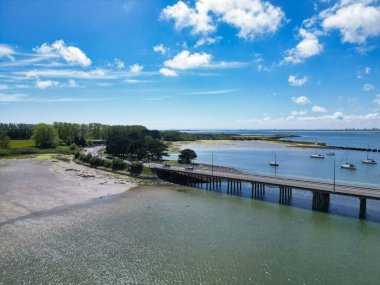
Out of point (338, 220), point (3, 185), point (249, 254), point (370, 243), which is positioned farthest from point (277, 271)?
point (3, 185)

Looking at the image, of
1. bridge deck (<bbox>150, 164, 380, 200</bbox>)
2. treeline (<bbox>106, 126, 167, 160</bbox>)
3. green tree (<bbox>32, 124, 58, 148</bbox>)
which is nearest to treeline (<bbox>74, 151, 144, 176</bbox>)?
treeline (<bbox>106, 126, 167, 160</bbox>)

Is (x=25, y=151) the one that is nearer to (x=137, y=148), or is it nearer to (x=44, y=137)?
(x=44, y=137)

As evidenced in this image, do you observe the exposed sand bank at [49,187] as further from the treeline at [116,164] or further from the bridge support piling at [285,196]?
the bridge support piling at [285,196]

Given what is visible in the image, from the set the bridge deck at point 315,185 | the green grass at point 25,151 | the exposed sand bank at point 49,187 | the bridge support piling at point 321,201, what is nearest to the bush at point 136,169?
the exposed sand bank at point 49,187

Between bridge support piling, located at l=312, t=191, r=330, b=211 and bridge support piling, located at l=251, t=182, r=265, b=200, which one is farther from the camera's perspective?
bridge support piling, located at l=251, t=182, r=265, b=200

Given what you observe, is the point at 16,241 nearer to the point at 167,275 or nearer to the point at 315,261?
the point at 167,275

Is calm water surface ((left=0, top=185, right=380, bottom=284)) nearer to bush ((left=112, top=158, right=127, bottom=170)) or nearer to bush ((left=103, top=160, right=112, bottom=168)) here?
bush ((left=112, top=158, right=127, bottom=170))
